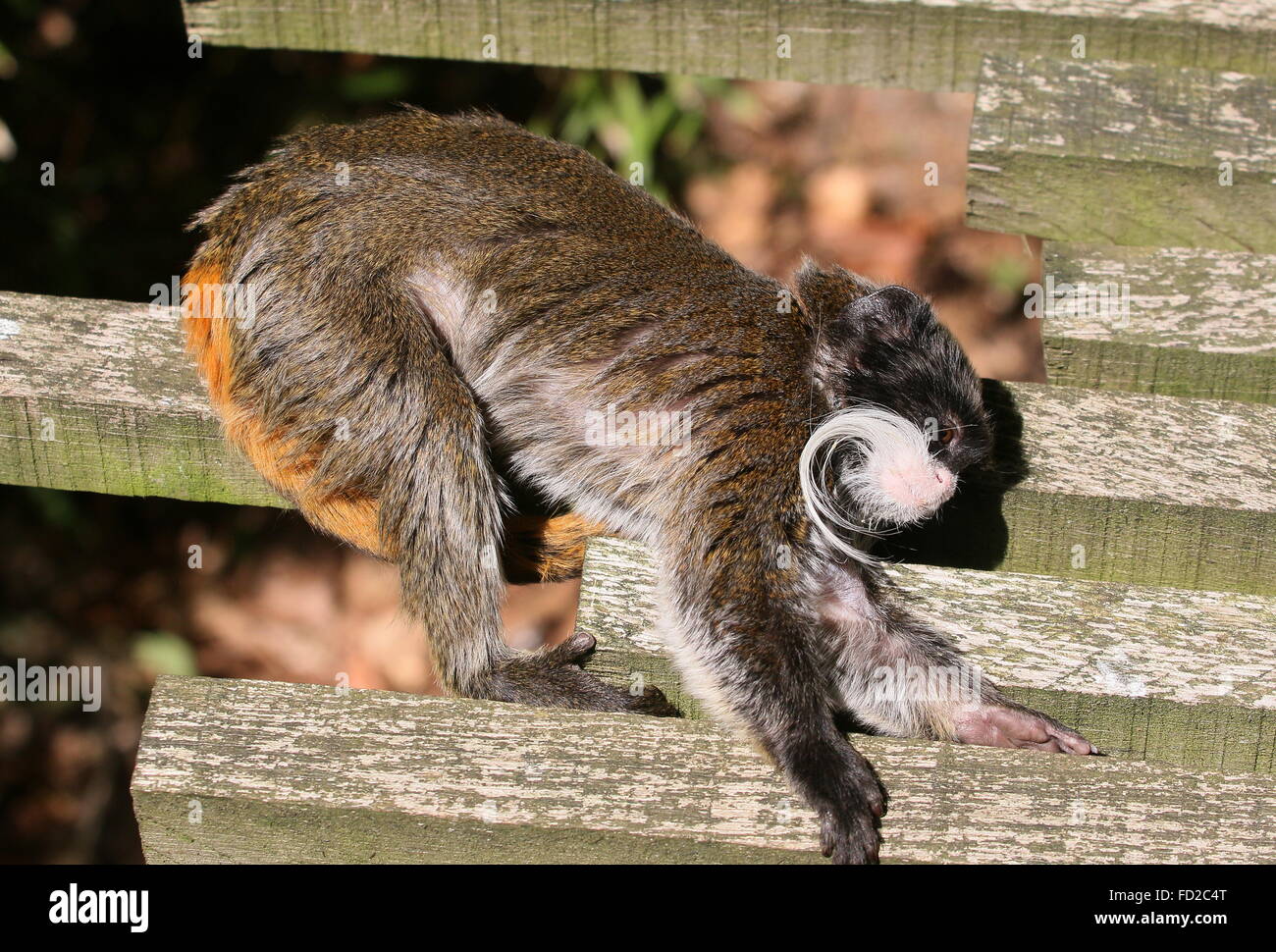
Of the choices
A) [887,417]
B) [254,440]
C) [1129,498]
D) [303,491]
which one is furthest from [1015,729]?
[254,440]

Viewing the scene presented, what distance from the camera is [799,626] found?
133 inches

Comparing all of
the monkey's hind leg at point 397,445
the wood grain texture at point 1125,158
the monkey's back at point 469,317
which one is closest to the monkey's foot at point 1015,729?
the monkey's back at point 469,317

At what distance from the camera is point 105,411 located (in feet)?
11.0

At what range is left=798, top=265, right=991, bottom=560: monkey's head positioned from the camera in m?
3.42

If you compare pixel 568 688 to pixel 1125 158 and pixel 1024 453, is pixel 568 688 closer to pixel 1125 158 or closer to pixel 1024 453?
pixel 1024 453

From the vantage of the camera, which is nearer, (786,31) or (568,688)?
(568,688)

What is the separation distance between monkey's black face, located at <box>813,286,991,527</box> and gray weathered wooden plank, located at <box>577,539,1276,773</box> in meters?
0.34

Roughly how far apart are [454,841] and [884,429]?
1680mm

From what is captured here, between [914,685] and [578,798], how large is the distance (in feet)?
3.59

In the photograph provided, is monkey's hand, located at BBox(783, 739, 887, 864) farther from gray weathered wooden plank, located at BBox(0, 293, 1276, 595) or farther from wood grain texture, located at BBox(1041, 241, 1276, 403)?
wood grain texture, located at BBox(1041, 241, 1276, 403)

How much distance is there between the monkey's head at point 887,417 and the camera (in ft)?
11.2

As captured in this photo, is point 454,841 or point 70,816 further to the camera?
point 70,816

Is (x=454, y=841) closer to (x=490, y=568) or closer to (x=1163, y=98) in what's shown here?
(x=490, y=568)
